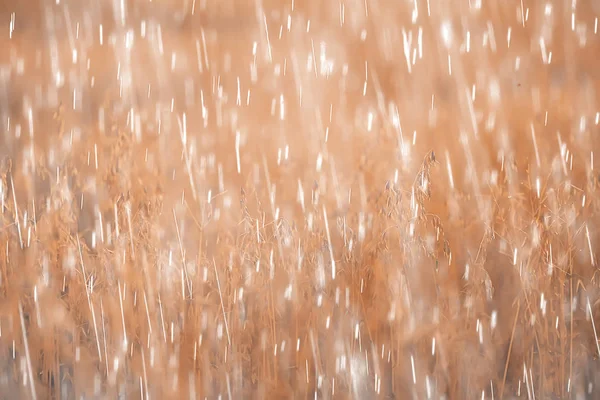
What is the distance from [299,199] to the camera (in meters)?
1.51

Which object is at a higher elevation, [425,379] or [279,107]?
[279,107]

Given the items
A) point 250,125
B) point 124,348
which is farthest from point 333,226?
point 124,348

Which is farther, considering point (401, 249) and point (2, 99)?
point (2, 99)

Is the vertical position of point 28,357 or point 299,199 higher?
point 299,199

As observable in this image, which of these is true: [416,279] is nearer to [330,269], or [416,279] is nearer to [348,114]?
[330,269]

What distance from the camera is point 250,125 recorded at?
1.60 m

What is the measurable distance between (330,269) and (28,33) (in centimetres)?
116

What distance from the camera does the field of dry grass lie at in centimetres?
138

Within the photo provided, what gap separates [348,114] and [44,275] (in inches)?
38.1

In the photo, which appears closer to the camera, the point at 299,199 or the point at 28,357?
the point at 28,357

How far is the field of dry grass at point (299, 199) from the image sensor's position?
1.38 meters

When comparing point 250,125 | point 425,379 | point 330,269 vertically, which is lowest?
point 425,379

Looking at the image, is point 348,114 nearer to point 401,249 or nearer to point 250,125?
point 250,125

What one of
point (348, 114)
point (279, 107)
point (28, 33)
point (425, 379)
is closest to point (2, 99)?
point (28, 33)
